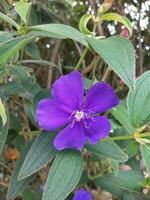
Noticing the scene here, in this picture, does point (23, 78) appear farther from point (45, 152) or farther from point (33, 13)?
point (33, 13)

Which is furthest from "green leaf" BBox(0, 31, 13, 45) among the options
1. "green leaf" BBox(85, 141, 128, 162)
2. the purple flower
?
"green leaf" BBox(85, 141, 128, 162)

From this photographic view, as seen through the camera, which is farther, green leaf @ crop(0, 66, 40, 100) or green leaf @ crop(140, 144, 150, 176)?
green leaf @ crop(0, 66, 40, 100)

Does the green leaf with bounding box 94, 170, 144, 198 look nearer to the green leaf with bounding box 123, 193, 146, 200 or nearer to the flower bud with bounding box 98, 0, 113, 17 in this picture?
the green leaf with bounding box 123, 193, 146, 200

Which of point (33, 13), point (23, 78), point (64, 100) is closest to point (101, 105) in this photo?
point (64, 100)

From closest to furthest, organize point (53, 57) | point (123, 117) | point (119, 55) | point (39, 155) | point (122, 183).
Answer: point (119, 55) < point (39, 155) < point (123, 117) < point (122, 183) < point (53, 57)

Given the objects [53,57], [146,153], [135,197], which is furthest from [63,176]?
[53,57]

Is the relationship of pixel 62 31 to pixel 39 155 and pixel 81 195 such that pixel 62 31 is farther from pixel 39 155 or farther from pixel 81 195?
pixel 81 195
